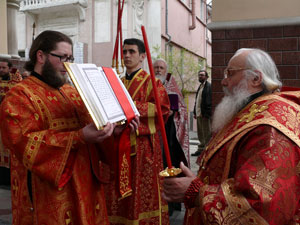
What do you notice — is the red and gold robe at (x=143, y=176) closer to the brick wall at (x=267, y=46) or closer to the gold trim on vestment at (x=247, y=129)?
the brick wall at (x=267, y=46)

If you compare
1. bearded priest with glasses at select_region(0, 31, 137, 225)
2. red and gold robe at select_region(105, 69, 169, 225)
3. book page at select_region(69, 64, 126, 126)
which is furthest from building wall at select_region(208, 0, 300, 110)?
book page at select_region(69, 64, 126, 126)

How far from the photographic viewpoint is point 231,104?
1.84m

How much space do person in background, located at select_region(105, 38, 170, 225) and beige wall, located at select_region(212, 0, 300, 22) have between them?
3.08ft

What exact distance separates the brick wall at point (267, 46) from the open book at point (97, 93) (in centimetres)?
194

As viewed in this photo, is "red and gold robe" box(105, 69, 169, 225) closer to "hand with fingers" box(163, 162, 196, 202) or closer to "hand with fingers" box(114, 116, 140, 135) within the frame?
"hand with fingers" box(114, 116, 140, 135)

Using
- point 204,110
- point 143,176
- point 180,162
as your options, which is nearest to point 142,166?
point 143,176

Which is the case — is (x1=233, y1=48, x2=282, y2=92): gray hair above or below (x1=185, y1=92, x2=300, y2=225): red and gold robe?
above

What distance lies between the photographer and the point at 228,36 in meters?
3.58

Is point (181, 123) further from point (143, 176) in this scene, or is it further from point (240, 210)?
point (240, 210)

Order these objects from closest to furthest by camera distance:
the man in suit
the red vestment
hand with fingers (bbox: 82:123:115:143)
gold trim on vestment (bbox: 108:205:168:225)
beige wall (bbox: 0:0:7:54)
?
hand with fingers (bbox: 82:123:115:143) < gold trim on vestment (bbox: 108:205:168:225) < the red vestment < beige wall (bbox: 0:0:7:54) < the man in suit

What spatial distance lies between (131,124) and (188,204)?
67cm

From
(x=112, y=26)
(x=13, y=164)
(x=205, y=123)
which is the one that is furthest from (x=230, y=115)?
(x=112, y=26)

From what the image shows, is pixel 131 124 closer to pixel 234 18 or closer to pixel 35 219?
pixel 35 219

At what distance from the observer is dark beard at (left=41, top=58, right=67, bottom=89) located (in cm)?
214
